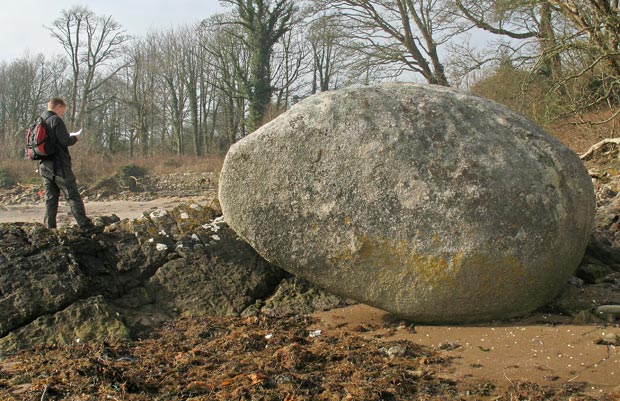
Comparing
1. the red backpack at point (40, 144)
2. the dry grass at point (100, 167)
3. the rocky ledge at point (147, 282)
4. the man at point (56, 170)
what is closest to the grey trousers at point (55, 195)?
the man at point (56, 170)

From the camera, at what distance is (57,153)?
5727mm

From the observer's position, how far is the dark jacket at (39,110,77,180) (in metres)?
5.68

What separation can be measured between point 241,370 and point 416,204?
1.79 m

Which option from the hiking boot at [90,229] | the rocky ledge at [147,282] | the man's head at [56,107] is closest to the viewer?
the rocky ledge at [147,282]

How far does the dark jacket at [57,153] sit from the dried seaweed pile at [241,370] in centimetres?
227

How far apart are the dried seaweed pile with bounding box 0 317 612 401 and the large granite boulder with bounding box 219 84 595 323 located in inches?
22.2

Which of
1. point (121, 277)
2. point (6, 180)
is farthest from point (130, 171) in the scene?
point (121, 277)

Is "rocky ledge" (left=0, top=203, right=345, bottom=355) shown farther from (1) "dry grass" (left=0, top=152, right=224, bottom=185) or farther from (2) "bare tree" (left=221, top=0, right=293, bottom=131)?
(2) "bare tree" (left=221, top=0, right=293, bottom=131)

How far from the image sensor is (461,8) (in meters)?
17.3

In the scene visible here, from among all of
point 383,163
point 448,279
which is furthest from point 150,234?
point 448,279

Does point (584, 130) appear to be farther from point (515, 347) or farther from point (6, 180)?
point (6, 180)

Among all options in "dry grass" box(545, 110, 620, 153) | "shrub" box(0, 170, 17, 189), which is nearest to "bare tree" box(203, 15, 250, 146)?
"shrub" box(0, 170, 17, 189)

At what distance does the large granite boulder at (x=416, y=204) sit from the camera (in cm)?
412

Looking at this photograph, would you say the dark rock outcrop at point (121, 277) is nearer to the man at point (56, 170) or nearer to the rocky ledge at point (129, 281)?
the rocky ledge at point (129, 281)
